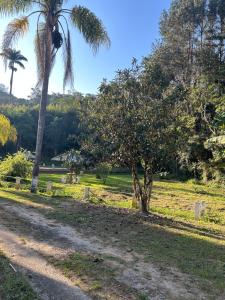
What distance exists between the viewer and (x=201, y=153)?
33281 mm

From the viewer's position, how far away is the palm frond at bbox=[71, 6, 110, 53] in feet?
51.0

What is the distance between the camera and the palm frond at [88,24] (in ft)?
51.0

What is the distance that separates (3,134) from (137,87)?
9.19m

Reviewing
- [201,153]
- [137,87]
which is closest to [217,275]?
[137,87]

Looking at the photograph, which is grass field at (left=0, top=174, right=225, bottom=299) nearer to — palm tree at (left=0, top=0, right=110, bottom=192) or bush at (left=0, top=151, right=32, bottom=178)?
palm tree at (left=0, top=0, right=110, bottom=192)

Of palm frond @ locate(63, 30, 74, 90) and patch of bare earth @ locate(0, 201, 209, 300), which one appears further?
palm frond @ locate(63, 30, 74, 90)

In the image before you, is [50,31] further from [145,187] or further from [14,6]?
[145,187]

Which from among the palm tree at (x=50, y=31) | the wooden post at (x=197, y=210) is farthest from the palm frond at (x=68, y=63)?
the wooden post at (x=197, y=210)

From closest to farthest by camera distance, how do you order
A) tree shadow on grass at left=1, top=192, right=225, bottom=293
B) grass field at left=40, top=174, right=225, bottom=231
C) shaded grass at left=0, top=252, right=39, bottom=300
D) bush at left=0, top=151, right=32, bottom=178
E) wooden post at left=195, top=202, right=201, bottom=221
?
shaded grass at left=0, top=252, right=39, bottom=300 < tree shadow on grass at left=1, top=192, right=225, bottom=293 < wooden post at left=195, top=202, right=201, bottom=221 < grass field at left=40, top=174, right=225, bottom=231 < bush at left=0, top=151, right=32, bottom=178

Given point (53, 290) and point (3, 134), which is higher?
point (3, 134)

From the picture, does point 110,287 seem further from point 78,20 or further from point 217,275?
point 78,20

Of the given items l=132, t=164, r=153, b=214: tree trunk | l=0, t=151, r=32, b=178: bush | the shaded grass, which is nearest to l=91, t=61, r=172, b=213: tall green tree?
l=132, t=164, r=153, b=214: tree trunk

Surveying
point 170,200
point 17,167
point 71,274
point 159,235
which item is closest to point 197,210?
point 159,235

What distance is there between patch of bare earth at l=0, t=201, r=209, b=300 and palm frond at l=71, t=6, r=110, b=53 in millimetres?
9281
